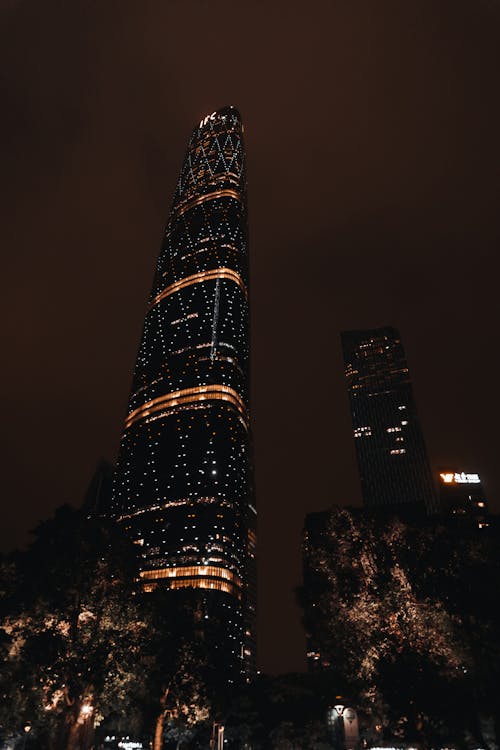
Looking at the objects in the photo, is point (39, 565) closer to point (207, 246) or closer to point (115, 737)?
point (115, 737)

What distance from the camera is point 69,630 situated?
27.5 metres

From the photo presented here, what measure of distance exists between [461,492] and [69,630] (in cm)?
11779

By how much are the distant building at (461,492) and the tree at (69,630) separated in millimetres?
104969

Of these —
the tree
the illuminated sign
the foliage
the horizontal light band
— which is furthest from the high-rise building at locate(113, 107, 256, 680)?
the foliage

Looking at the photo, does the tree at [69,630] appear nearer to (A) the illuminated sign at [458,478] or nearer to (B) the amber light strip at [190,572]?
(A) the illuminated sign at [458,478]

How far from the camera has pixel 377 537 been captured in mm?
26234

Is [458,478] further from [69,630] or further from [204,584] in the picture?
[69,630]

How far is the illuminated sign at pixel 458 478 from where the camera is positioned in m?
125

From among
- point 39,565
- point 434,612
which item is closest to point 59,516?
point 39,565

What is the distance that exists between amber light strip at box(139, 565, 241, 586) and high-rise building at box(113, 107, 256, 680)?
302 mm

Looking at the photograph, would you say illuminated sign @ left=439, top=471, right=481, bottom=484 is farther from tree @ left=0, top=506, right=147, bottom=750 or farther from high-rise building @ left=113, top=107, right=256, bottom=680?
tree @ left=0, top=506, right=147, bottom=750

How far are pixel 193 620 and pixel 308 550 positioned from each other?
752 inches

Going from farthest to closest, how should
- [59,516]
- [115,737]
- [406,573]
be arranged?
[115,737] → [59,516] → [406,573]

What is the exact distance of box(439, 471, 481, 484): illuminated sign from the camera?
12494 cm
